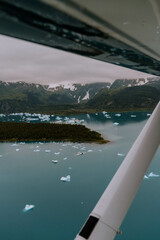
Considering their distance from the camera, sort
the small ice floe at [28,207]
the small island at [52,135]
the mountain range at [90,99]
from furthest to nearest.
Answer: the mountain range at [90,99] → the small island at [52,135] → the small ice floe at [28,207]

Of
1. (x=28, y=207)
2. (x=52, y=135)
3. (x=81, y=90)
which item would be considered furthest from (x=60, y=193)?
(x=81, y=90)

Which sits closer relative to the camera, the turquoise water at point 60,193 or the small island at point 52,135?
the turquoise water at point 60,193

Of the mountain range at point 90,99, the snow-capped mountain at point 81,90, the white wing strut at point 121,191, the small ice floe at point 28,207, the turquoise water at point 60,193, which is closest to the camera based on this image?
the white wing strut at point 121,191

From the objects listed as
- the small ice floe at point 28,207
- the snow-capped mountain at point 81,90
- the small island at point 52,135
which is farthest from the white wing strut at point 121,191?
the snow-capped mountain at point 81,90

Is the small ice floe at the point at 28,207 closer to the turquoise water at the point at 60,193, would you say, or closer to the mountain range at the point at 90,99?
the turquoise water at the point at 60,193

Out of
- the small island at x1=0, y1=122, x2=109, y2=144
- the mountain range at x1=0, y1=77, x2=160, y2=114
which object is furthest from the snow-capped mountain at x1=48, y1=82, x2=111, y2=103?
the small island at x1=0, y1=122, x2=109, y2=144

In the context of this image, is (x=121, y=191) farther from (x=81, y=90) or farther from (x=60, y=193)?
(x=81, y=90)
